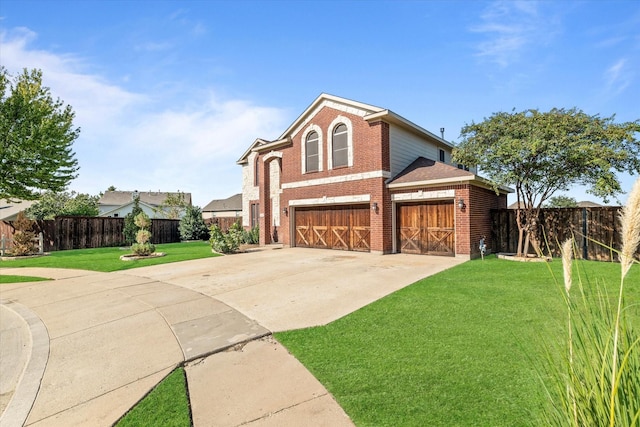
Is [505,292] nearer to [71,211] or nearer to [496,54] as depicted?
[496,54]

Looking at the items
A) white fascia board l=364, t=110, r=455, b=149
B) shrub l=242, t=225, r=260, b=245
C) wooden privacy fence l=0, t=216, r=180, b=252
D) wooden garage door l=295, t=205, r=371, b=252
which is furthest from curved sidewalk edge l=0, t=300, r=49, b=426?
wooden privacy fence l=0, t=216, r=180, b=252

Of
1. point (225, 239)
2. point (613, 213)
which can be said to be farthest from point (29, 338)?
point (613, 213)

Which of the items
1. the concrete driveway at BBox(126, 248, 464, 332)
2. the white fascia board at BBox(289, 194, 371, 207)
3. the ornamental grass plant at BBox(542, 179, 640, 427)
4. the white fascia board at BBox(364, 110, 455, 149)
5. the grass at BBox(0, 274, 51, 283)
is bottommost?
the grass at BBox(0, 274, 51, 283)

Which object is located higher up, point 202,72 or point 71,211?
point 202,72

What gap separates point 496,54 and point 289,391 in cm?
1058

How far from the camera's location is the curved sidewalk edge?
3.16 metres

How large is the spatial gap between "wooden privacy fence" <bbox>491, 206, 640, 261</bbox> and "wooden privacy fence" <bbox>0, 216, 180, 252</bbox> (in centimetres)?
2331

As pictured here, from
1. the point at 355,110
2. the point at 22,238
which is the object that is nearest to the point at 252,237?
the point at 355,110

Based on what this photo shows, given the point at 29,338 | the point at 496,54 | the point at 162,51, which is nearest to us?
the point at 29,338

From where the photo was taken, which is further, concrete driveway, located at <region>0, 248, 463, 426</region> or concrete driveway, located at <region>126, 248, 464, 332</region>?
concrete driveway, located at <region>126, 248, 464, 332</region>

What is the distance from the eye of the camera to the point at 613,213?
11062 mm

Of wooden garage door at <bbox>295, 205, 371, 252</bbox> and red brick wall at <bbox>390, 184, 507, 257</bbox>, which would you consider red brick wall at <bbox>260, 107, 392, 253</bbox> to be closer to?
wooden garage door at <bbox>295, 205, 371, 252</bbox>

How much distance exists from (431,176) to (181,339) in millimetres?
11210

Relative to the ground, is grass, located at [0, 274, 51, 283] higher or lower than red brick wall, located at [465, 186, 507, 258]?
lower
